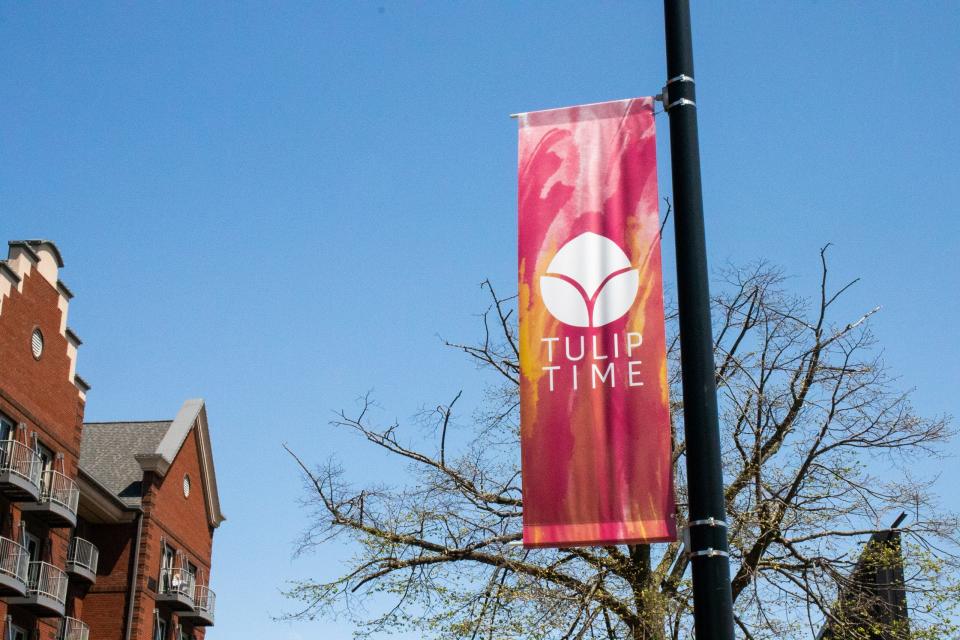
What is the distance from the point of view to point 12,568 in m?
30.1

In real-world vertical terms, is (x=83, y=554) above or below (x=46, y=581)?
above

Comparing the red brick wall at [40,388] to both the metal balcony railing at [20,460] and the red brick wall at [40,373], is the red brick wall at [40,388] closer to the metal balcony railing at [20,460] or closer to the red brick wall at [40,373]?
the red brick wall at [40,373]

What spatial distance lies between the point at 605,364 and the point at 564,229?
974 millimetres

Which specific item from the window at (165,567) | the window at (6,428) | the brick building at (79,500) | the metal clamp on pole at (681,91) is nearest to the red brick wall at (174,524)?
the brick building at (79,500)

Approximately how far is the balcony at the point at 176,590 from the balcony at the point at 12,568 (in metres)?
9.56

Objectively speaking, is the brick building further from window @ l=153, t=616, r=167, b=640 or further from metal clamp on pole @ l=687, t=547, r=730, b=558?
metal clamp on pole @ l=687, t=547, r=730, b=558

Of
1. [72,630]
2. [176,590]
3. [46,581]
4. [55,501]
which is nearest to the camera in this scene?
[55,501]

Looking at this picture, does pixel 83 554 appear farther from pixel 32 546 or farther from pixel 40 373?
pixel 40 373

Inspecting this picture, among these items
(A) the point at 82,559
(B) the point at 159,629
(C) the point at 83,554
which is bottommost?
(B) the point at 159,629

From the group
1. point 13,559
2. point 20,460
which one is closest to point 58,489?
point 20,460

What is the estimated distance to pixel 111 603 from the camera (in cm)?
3778

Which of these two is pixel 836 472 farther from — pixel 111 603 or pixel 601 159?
pixel 111 603

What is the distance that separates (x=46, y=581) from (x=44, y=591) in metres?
0.45

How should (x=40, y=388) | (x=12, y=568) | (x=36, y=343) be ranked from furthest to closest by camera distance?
1. (x=36, y=343)
2. (x=40, y=388)
3. (x=12, y=568)
